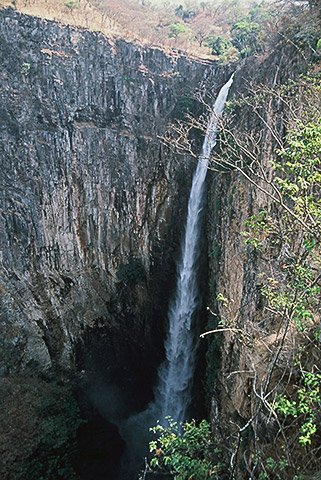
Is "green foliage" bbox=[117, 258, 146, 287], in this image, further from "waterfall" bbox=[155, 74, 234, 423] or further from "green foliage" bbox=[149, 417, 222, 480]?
"green foliage" bbox=[149, 417, 222, 480]

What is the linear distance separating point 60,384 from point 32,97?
38.0 ft

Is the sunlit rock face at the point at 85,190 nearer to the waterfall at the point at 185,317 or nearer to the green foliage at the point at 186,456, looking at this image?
the waterfall at the point at 185,317

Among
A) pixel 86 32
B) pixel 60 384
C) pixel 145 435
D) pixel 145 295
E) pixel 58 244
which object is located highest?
pixel 86 32

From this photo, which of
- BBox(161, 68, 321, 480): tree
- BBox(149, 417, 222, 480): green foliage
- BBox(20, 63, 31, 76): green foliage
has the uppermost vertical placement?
BBox(20, 63, 31, 76): green foliage

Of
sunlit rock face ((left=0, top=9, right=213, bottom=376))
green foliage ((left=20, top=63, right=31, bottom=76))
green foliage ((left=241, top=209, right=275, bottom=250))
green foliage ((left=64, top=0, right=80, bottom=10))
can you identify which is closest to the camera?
green foliage ((left=241, top=209, right=275, bottom=250))

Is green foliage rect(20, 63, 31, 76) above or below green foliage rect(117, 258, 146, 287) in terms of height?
above

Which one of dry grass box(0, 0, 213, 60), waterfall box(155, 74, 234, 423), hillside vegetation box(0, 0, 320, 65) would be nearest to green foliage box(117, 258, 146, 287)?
waterfall box(155, 74, 234, 423)

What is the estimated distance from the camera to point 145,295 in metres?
14.4

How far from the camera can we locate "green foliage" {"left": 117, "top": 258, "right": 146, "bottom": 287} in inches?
559

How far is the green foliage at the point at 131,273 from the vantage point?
1419 centimetres

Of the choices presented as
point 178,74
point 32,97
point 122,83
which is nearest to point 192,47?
point 178,74

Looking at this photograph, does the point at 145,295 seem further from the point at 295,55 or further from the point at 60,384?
the point at 295,55

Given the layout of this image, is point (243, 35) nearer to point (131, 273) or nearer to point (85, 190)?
point (85, 190)

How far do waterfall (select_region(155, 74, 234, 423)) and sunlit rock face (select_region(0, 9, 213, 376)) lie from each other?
802 millimetres
